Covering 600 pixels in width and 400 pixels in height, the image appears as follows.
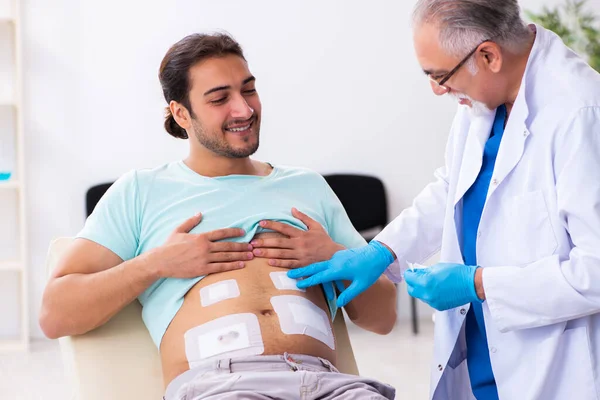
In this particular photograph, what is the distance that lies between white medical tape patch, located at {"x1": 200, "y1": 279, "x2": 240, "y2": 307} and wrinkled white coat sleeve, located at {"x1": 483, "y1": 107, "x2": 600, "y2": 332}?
0.54 meters

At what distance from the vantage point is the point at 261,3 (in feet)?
13.5

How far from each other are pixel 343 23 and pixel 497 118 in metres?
2.60

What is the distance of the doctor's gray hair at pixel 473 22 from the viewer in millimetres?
1465

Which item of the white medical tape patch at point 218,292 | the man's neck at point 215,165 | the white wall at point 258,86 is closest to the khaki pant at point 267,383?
the white medical tape patch at point 218,292

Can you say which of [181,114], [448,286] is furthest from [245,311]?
[181,114]

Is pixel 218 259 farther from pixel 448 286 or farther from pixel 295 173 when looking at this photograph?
pixel 448 286

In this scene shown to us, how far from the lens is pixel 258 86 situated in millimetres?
4156

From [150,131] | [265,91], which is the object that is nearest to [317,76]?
[265,91]

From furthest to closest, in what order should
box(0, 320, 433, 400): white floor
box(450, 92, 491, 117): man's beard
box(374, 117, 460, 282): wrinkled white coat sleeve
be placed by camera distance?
box(0, 320, 433, 400): white floor < box(374, 117, 460, 282): wrinkled white coat sleeve < box(450, 92, 491, 117): man's beard

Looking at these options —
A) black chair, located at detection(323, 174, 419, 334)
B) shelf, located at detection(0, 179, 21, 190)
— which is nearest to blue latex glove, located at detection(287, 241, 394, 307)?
black chair, located at detection(323, 174, 419, 334)

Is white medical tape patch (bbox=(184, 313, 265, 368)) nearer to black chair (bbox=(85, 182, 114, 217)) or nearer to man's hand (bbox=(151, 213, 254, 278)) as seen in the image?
man's hand (bbox=(151, 213, 254, 278))

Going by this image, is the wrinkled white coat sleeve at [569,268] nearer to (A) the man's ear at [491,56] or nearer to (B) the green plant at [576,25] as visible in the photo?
(A) the man's ear at [491,56]

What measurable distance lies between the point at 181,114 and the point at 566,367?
1.08 metres

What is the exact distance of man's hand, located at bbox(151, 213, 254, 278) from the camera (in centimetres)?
170
